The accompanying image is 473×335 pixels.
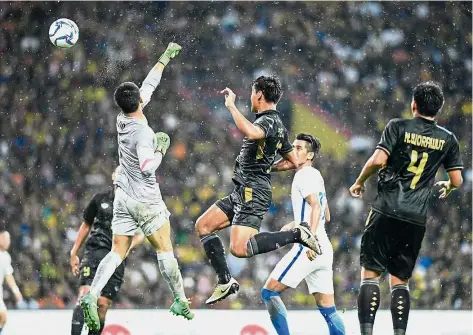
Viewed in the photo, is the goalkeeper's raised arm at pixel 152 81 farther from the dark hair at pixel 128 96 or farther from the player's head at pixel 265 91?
the player's head at pixel 265 91

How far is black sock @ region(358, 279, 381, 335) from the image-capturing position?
5.68 m

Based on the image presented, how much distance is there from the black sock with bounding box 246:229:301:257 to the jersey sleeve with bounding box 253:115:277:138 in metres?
0.72

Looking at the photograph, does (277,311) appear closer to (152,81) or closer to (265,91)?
(265,91)

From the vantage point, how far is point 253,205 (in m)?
6.21

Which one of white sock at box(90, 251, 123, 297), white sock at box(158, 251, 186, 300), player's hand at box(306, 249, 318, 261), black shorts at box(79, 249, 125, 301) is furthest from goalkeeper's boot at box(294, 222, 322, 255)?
black shorts at box(79, 249, 125, 301)

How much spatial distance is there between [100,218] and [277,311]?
1891 mm

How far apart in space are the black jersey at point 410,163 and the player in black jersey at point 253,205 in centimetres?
74

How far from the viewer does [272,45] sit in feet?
40.2

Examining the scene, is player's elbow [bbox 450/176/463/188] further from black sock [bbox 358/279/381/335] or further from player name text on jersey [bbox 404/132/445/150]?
black sock [bbox 358/279/381/335]

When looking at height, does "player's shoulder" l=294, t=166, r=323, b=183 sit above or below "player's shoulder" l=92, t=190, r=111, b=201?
above

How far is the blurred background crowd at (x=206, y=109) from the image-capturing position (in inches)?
447

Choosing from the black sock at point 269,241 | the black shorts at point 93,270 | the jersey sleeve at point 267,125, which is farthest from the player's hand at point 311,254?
the black shorts at point 93,270

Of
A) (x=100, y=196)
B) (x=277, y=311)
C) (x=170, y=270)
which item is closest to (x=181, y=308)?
(x=170, y=270)

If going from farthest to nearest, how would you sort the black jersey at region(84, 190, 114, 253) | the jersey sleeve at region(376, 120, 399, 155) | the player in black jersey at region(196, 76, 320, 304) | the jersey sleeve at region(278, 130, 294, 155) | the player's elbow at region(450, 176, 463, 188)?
the black jersey at region(84, 190, 114, 253)
the jersey sleeve at region(278, 130, 294, 155)
the player in black jersey at region(196, 76, 320, 304)
the player's elbow at region(450, 176, 463, 188)
the jersey sleeve at region(376, 120, 399, 155)
